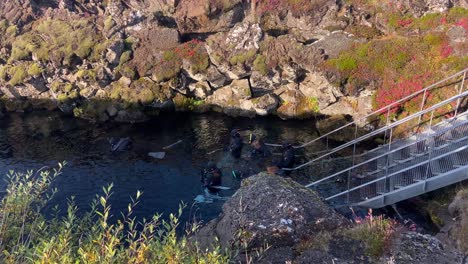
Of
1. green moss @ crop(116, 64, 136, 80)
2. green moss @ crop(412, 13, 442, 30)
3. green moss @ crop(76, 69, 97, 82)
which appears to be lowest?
green moss @ crop(76, 69, 97, 82)

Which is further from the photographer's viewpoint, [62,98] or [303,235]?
[62,98]

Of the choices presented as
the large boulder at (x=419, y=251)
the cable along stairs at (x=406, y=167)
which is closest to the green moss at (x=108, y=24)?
the cable along stairs at (x=406, y=167)

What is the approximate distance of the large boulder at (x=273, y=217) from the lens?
37.5ft

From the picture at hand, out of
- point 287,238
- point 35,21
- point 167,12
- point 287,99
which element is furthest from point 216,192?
point 35,21

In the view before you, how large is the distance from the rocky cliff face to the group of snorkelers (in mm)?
8987

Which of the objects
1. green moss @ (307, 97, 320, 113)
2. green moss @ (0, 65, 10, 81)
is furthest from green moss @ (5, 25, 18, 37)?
green moss @ (307, 97, 320, 113)

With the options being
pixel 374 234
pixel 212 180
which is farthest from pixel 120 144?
pixel 374 234

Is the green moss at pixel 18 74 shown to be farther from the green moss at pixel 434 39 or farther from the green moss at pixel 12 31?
the green moss at pixel 434 39

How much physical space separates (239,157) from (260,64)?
468 inches

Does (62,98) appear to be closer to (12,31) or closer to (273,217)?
(12,31)

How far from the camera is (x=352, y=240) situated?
10.5m

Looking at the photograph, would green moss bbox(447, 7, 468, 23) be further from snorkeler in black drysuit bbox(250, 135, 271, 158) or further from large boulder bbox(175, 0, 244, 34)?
large boulder bbox(175, 0, 244, 34)

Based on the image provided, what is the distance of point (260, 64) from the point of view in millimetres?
37906

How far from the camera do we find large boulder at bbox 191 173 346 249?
37.5ft
